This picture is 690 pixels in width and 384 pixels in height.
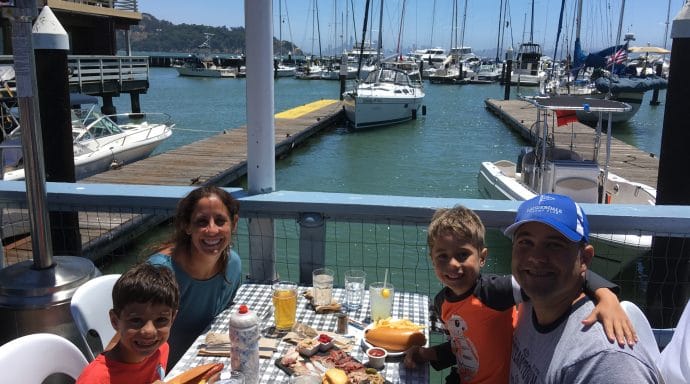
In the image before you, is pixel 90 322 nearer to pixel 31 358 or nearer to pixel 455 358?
pixel 31 358

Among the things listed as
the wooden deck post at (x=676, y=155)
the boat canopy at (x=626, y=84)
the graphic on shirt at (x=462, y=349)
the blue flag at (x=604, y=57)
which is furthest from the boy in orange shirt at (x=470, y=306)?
the blue flag at (x=604, y=57)

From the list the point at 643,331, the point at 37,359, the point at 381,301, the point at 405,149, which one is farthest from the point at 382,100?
the point at 37,359

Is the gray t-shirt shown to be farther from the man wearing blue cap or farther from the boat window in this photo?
the boat window

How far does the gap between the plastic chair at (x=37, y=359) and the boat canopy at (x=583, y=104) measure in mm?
7233

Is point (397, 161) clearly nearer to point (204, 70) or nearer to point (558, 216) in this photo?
point (558, 216)

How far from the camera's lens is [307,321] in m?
2.62

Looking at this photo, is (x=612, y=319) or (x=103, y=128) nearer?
(x=612, y=319)

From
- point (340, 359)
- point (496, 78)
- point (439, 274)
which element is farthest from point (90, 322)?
point (496, 78)

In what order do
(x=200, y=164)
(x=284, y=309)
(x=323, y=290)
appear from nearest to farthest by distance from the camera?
1. (x=284, y=309)
2. (x=323, y=290)
3. (x=200, y=164)

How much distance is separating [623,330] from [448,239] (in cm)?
81

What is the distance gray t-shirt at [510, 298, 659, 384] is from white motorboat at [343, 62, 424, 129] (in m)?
23.2

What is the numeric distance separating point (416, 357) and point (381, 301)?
0.38m

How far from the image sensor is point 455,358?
238 centimetres

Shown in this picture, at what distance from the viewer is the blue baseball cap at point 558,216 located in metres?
1.78
